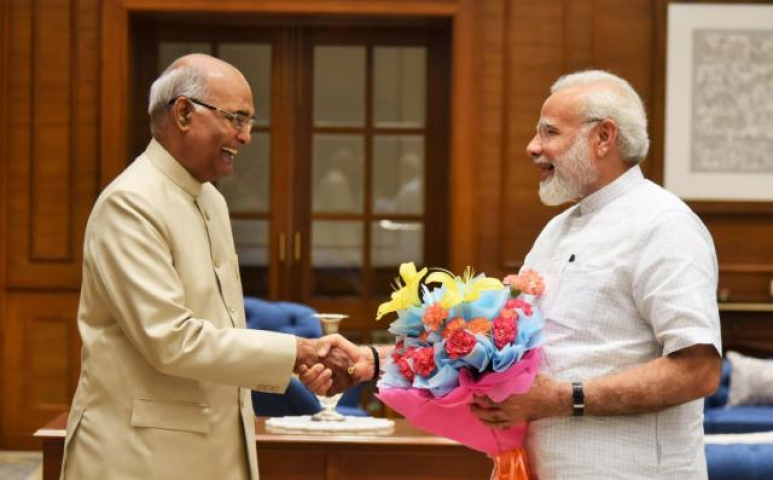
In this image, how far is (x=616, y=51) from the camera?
6.99 meters

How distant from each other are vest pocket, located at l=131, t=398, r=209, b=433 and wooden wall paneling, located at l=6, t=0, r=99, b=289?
4526 mm

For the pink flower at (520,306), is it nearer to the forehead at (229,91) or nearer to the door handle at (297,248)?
the forehead at (229,91)

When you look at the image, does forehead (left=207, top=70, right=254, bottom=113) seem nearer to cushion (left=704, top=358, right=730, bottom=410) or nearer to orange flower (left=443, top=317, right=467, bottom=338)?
orange flower (left=443, top=317, right=467, bottom=338)

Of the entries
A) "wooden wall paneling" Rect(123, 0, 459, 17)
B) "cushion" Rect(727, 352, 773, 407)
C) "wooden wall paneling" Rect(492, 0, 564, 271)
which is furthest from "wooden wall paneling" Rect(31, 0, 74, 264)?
"cushion" Rect(727, 352, 773, 407)

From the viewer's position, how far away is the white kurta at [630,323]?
2.38m

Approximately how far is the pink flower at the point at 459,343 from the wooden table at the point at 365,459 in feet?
5.45

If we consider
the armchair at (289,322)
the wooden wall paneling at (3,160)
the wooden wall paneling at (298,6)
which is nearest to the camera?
the armchair at (289,322)

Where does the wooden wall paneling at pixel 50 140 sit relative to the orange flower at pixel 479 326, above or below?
above

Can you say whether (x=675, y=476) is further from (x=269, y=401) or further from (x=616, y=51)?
(x=616, y=51)

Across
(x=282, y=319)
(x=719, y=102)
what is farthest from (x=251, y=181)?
(x=719, y=102)

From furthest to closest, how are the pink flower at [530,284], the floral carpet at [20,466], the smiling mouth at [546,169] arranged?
the floral carpet at [20,466] → the smiling mouth at [546,169] → the pink flower at [530,284]

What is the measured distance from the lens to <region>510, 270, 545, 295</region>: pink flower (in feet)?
8.14

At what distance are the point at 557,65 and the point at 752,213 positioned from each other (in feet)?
4.59

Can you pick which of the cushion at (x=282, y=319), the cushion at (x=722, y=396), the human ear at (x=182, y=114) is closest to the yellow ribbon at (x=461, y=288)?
the human ear at (x=182, y=114)
